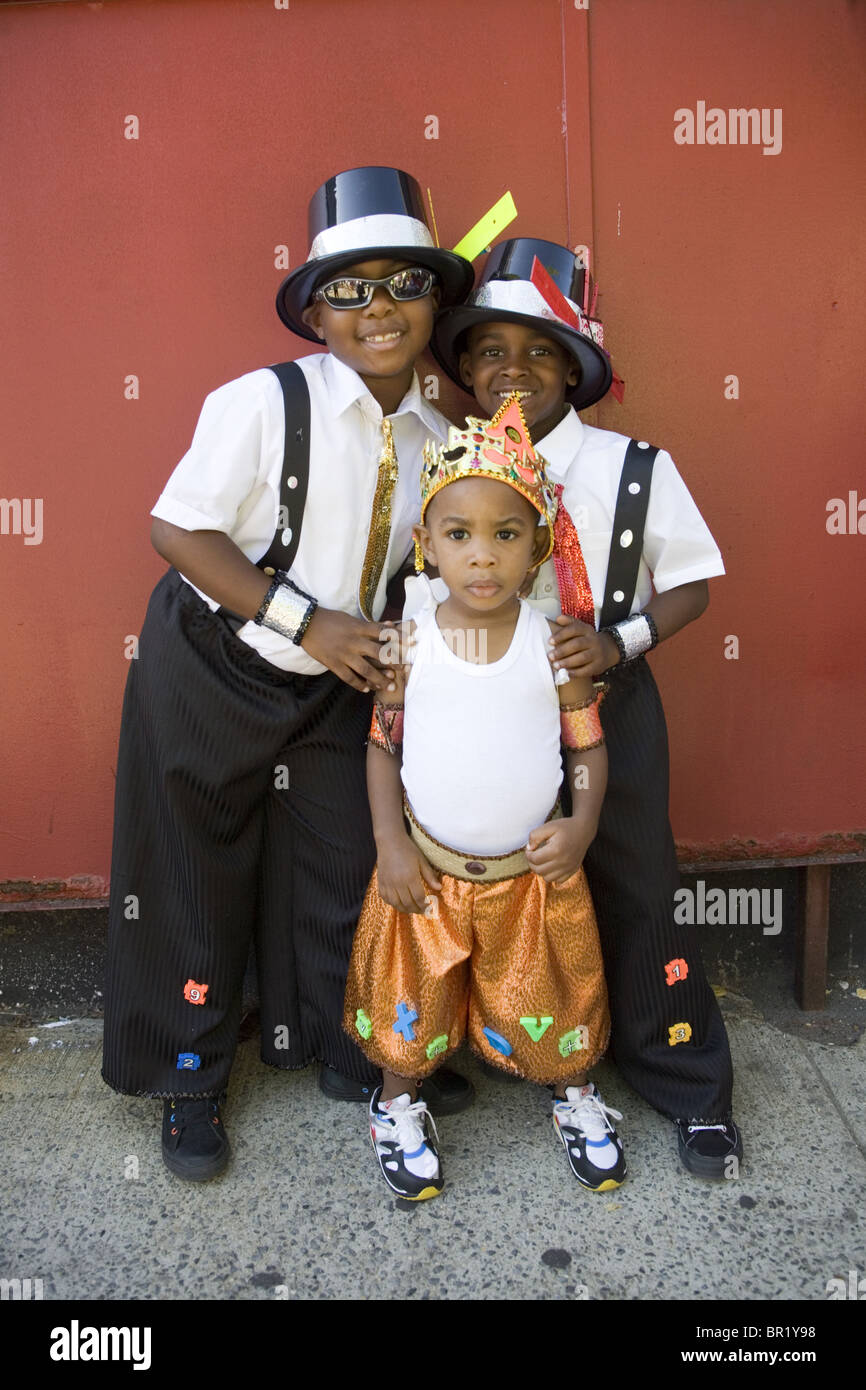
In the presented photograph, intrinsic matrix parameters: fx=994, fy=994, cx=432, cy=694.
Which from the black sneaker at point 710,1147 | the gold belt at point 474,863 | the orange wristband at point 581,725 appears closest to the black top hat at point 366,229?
the orange wristband at point 581,725

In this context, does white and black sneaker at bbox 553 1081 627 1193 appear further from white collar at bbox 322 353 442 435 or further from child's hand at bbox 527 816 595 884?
white collar at bbox 322 353 442 435

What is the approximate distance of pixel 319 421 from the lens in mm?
2100

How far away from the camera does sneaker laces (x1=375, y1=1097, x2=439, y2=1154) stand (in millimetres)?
2158

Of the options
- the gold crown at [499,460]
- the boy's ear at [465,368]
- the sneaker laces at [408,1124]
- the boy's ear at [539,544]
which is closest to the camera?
the gold crown at [499,460]

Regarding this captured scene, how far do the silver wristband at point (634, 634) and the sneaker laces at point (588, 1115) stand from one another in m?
1.01

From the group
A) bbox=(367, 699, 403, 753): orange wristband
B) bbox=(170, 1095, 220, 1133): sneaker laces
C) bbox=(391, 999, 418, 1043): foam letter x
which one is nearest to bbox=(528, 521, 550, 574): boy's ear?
bbox=(367, 699, 403, 753): orange wristband

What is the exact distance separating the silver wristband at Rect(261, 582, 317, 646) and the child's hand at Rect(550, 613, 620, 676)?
499 millimetres

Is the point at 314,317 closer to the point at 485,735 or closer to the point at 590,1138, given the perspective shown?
the point at 485,735

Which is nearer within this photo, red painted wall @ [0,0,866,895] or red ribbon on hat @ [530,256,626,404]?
red ribbon on hat @ [530,256,626,404]

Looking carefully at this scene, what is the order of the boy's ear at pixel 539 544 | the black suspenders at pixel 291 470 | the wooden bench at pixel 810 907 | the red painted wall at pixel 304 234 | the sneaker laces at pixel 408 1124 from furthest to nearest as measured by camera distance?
the wooden bench at pixel 810 907, the red painted wall at pixel 304 234, the sneaker laces at pixel 408 1124, the black suspenders at pixel 291 470, the boy's ear at pixel 539 544

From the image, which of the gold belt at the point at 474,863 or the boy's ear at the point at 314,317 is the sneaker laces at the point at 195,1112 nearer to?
the gold belt at the point at 474,863

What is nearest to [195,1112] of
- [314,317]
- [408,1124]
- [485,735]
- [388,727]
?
[408,1124]

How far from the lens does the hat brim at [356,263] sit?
2012mm

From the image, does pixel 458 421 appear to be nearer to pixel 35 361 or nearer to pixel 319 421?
pixel 319 421
